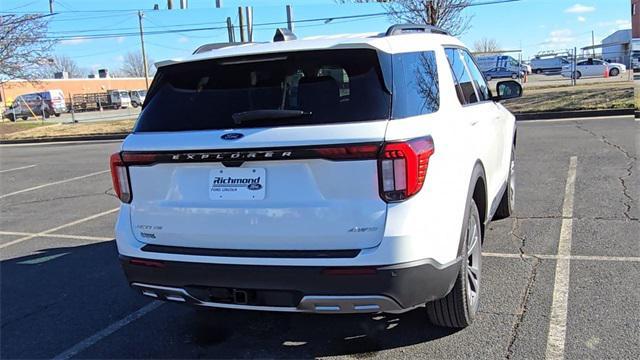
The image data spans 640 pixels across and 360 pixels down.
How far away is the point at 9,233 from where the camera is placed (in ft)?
24.2

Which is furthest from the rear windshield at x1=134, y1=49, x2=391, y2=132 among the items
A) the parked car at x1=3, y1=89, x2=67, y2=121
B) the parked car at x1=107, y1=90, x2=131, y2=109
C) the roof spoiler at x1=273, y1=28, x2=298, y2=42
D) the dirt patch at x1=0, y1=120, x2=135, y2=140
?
the parked car at x1=107, y1=90, x2=131, y2=109

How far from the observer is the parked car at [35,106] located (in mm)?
47281

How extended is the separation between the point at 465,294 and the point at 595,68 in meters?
41.7

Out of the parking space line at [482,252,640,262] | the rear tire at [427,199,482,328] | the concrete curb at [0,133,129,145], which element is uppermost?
the rear tire at [427,199,482,328]

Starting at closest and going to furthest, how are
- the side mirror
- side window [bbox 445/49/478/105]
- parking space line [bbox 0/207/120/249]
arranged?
side window [bbox 445/49/478/105] < the side mirror < parking space line [bbox 0/207/120/249]

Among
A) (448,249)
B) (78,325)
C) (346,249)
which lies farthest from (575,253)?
(78,325)

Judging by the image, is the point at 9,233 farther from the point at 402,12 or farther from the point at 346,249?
the point at 402,12

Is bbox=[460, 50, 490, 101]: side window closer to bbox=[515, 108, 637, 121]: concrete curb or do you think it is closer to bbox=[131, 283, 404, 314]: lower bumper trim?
bbox=[131, 283, 404, 314]: lower bumper trim

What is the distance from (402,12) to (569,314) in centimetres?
1706

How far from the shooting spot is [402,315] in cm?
399

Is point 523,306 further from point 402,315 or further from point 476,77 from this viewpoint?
point 476,77

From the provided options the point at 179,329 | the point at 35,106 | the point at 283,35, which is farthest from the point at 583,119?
the point at 35,106

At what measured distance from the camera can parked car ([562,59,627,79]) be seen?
38.5m

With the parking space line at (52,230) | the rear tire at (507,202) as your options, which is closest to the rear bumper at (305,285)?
the rear tire at (507,202)
